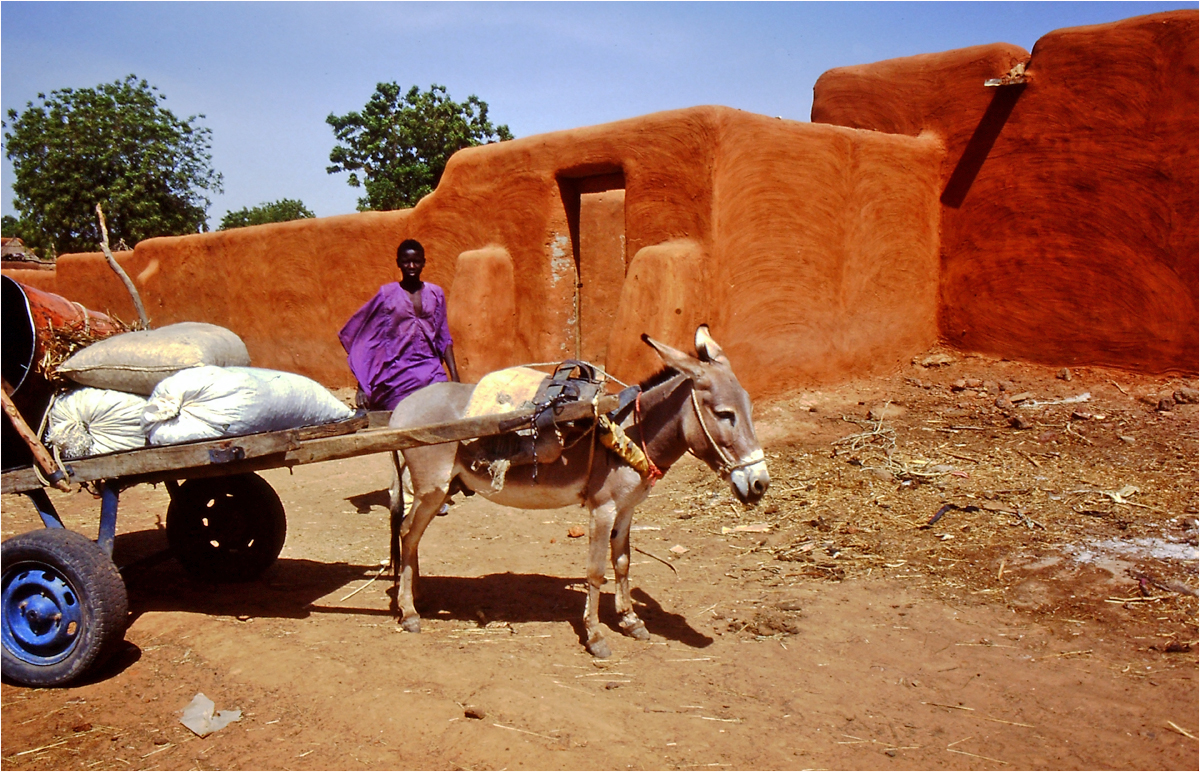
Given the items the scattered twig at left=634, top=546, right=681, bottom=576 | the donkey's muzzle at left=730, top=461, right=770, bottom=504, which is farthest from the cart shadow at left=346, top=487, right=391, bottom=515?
the donkey's muzzle at left=730, top=461, right=770, bottom=504

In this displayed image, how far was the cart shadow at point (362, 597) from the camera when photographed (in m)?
4.72

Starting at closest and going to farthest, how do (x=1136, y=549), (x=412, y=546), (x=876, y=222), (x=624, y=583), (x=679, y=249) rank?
(x=624, y=583) → (x=412, y=546) → (x=1136, y=549) → (x=679, y=249) → (x=876, y=222)

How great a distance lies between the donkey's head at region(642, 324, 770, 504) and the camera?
12.5 feet

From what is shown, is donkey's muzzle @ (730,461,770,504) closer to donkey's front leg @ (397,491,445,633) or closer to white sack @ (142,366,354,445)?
donkey's front leg @ (397,491,445,633)

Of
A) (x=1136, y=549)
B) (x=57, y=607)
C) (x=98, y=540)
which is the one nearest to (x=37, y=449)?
(x=98, y=540)

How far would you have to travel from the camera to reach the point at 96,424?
4.16 m

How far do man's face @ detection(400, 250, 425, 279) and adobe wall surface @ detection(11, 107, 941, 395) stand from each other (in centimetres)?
291

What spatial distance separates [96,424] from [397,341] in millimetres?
1796

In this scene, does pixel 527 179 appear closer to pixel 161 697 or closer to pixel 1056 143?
pixel 1056 143

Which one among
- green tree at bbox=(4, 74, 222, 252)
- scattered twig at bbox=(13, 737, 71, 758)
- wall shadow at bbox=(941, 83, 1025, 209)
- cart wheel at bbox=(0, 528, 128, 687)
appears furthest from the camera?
green tree at bbox=(4, 74, 222, 252)

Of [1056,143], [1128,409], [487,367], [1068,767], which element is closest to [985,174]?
[1056,143]

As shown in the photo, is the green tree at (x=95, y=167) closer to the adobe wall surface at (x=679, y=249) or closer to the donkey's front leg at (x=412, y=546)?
A: the adobe wall surface at (x=679, y=249)

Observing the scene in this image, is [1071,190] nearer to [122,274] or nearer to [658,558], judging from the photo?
[658,558]

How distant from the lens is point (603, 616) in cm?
477
